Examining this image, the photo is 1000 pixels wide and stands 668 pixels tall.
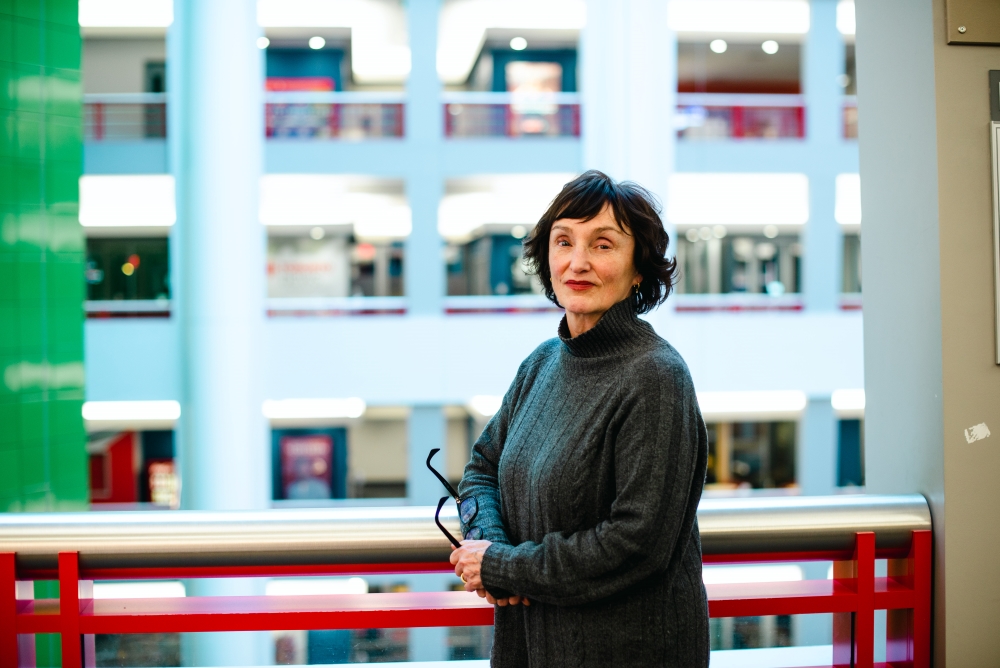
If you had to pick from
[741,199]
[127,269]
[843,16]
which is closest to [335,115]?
[127,269]

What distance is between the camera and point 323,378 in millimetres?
8938

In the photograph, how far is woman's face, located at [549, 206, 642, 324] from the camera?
3.87 feet

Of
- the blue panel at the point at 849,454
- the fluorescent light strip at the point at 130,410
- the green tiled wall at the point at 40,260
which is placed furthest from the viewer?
the blue panel at the point at 849,454

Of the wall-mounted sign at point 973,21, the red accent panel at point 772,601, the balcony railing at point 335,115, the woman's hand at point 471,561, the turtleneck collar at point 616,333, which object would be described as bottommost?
the red accent panel at point 772,601

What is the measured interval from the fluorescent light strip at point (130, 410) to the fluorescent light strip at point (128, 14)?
459cm

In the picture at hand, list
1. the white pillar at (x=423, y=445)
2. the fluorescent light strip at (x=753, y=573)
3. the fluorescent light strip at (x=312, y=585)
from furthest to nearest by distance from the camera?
the white pillar at (x=423, y=445) < the fluorescent light strip at (x=753, y=573) < the fluorescent light strip at (x=312, y=585)

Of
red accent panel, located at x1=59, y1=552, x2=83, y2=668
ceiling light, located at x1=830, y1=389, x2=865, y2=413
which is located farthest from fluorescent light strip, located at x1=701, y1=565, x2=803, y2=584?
red accent panel, located at x1=59, y1=552, x2=83, y2=668

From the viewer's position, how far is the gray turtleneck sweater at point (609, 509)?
1.08m

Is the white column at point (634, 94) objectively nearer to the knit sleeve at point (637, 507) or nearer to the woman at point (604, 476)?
the woman at point (604, 476)

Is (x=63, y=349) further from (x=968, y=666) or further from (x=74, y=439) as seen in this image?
(x=968, y=666)

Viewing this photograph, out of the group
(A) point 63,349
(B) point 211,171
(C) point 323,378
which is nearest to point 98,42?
(B) point 211,171

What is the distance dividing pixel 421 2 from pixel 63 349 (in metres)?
6.41

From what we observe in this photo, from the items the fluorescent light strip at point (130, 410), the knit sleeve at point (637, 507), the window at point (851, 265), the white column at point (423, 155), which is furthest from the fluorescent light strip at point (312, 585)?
the window at point (851, 265)

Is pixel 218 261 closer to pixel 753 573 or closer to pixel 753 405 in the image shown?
pixel 753 405
